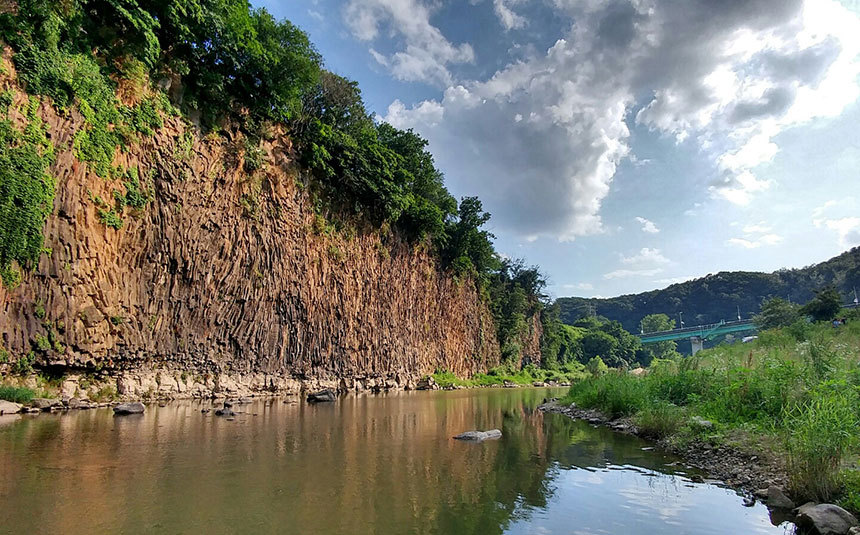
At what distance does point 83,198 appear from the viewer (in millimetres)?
18766

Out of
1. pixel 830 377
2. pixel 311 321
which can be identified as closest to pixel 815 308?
pixel 830 377

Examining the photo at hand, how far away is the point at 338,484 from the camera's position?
7.81 meters

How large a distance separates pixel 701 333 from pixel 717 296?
1653 inches

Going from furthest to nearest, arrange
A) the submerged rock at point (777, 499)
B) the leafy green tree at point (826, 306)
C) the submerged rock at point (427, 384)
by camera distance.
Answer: the submerged rock at point (427, 384), the leafy green tree at point (826, 306), the submerged rock at point (777, 499)

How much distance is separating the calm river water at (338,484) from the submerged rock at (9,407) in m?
2.22

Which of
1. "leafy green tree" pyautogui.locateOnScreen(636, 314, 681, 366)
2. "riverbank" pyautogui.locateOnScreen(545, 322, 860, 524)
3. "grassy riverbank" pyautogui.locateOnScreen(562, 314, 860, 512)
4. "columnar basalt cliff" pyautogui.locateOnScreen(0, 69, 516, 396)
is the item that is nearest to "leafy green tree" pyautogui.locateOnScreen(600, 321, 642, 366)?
"leafy green tree" pyautogui.locateOnScreen(636, 314, 681, 366)

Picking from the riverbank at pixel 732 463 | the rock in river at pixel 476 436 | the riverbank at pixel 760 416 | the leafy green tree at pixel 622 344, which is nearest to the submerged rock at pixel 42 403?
the rock in river at pixel 476 436

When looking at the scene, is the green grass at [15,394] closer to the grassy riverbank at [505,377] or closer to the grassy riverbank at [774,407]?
the grassy riverbank at [774,407]

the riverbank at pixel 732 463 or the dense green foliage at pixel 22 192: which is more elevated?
the dense green foliage at pixel 22 192

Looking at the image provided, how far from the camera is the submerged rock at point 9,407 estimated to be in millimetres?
14863

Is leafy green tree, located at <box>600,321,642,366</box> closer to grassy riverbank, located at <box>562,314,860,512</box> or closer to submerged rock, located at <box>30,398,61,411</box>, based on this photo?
grassy riverbank, located at <box>562,314,860,512</box>

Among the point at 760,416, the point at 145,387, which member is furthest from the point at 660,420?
the point at 145,387

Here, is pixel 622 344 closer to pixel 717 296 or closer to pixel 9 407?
pixel 717 296

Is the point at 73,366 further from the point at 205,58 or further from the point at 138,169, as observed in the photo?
the point at 205,58
